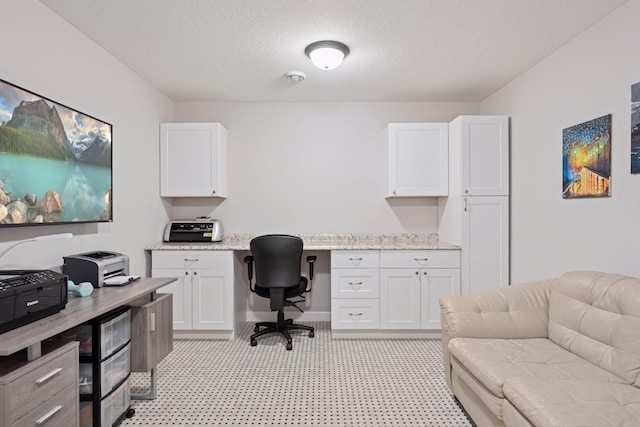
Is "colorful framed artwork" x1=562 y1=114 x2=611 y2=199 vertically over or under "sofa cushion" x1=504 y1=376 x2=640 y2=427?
over

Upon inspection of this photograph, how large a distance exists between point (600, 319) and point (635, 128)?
1.11 meters

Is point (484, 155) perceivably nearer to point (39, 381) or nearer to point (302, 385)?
point (302, 385)

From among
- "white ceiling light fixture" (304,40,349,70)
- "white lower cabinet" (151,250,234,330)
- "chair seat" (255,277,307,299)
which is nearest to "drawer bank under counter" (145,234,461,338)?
"white lower cabinet" (151,250,234,330)

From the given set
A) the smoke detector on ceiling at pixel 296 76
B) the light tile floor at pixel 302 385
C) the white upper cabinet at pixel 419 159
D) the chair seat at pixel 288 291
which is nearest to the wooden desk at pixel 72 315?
the light tile floor at pixel 302 385

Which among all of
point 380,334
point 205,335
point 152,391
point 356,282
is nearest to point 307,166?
point 356,282

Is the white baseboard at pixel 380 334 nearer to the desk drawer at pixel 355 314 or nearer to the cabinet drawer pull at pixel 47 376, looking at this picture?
the desk drawer at pixel 355 314

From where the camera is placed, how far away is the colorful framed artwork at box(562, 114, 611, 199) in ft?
6.97

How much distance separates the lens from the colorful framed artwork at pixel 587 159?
212cm

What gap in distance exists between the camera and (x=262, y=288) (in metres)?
3.09

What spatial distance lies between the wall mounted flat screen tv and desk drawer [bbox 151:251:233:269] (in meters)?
0.82

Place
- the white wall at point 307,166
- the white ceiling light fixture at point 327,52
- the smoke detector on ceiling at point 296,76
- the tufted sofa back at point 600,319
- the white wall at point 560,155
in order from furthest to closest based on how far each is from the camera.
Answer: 1. the white wall at point 307,166
2. the smoke detector on ceiling at point 296,76
3. the white ceiling light fixture at point 327,52
4. the white wall at point 560,155
5. the tufted sofa back at point 600,319

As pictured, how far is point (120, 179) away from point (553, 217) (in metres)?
3.51

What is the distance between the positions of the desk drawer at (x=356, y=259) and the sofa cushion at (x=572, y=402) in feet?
5.81

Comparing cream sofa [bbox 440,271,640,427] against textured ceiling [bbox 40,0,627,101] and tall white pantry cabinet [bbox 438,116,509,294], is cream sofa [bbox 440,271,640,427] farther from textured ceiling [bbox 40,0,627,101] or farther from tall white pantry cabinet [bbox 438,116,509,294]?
textured ceiling [bbox 40,0,627,101]
